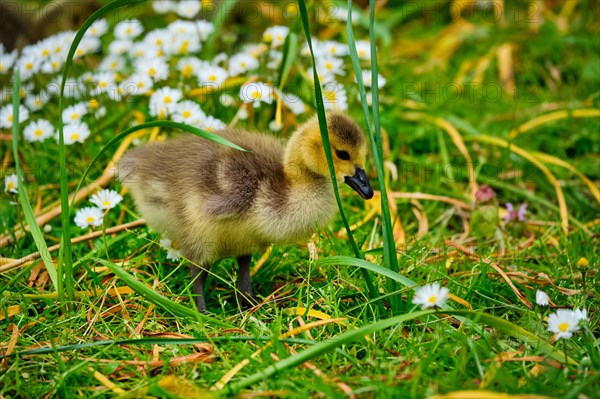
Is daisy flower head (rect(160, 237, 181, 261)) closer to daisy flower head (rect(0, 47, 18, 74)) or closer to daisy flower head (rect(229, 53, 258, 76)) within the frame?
daisy flower head (rect(229, 53, 258, 76))

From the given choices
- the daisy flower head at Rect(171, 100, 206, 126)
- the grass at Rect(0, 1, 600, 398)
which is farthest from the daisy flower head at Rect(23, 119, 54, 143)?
the daisy flower head at Rect(171, 100, 206, 126)

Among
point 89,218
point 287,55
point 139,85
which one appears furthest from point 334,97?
point 89,218

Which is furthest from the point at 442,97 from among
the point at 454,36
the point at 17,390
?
the point at 17,390

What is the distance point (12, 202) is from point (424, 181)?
6.91 feet

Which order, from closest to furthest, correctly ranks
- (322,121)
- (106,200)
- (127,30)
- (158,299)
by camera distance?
(322,121) → (158,299) → (106,200) → (127,30)

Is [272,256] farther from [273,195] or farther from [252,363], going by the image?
[252,363]

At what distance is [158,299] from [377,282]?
0.85 metres

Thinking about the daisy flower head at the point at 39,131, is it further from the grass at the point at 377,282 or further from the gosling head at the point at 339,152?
the gosling head at the point at 339,152

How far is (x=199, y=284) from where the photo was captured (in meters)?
2.69

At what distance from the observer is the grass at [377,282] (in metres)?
2.15

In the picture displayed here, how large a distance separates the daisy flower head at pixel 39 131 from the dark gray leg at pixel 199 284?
4.33 feet

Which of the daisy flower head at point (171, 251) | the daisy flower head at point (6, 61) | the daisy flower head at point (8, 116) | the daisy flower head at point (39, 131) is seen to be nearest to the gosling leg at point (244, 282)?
the daisy flower head at point (171, 251)

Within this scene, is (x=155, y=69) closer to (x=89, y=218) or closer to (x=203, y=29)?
(x=203, y=29)

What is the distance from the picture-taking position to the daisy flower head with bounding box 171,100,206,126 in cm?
332
